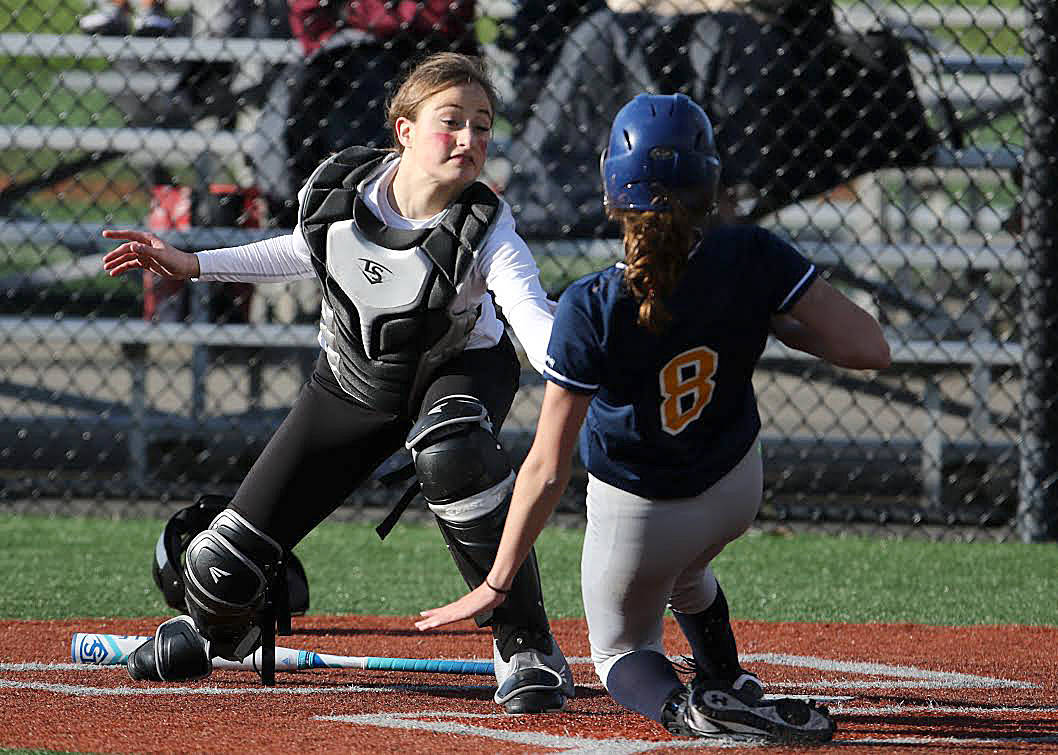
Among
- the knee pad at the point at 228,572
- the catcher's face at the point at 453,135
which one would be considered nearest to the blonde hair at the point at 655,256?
the catcher's face at the point at 453,135

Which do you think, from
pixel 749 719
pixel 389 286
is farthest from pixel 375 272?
pixel 749 719

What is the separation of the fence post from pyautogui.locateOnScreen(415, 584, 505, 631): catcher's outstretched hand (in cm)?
378

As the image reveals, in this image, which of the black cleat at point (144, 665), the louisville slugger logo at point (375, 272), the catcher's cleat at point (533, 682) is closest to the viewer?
the catcher's cleat at point (533, 682)

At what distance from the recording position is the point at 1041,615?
4586 mm

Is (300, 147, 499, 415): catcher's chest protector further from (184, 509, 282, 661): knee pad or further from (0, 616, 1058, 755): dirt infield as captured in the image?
(0, 616, 1058, 755): dirt infield

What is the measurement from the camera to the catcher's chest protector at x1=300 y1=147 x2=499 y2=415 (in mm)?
Answer: 3293

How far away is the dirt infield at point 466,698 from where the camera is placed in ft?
8.98

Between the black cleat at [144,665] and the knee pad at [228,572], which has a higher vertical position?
the knee pad at [228,572]

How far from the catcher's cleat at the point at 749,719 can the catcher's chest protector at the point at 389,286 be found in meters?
1.06

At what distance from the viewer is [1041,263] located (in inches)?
231

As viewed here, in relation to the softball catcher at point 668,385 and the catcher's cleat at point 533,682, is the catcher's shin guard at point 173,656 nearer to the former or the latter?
the catcher's cleat at point 533,682

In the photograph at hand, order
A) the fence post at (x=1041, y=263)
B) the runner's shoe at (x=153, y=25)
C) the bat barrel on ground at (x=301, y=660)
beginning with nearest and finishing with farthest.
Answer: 1. the bat barrel on ground at (x=301, y=660)
2. the fence post at (x=1041, y=263)
3. the runner's shoe at (x=153, y=25)

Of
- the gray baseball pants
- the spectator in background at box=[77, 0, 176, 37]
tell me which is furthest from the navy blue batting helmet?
the spectator in background at box=[77, 0, 176, 37]

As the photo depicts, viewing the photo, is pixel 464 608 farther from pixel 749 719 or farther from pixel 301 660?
pixel 301 660
